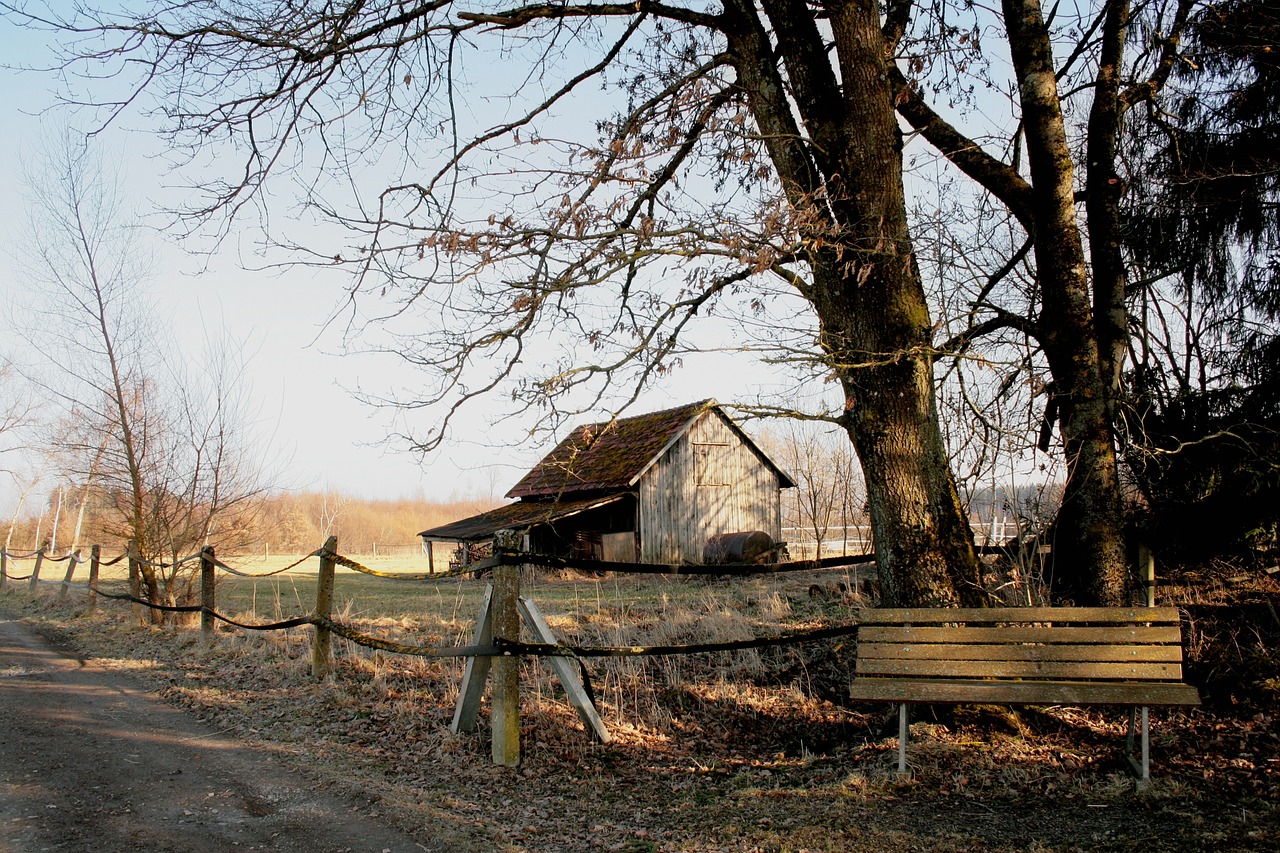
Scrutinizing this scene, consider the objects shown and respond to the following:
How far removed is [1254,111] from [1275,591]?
13.7ft

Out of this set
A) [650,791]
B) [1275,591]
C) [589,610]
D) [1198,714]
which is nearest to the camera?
[650,791]

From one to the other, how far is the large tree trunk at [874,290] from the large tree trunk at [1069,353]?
104 cm

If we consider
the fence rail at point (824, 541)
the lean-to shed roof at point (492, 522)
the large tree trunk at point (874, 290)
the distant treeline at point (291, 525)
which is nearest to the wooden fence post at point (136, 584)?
the distant treeline at point (291, 525)

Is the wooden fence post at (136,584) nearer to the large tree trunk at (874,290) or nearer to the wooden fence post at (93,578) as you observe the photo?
the wooden fence post at (93,578)

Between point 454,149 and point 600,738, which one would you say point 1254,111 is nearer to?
point 454,149

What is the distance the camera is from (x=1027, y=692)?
4855mm

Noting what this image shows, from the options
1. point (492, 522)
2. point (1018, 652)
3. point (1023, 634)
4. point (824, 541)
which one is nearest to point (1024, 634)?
point (1023, 634)

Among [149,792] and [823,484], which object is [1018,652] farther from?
[823,484]

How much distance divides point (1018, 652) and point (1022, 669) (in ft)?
0.32

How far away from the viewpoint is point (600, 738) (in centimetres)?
598

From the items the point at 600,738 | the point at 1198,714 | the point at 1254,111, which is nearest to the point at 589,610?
the point at 600,738

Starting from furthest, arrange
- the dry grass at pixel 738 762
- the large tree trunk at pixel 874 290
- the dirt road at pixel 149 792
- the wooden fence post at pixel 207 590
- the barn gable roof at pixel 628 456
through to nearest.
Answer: the barn gable roof at pixel 628 456 < the wooden fence post at pixel 207 590 < the large tree trunk at pixel 874 290 < the dry grass at pixel 738 762 < the dirt road at pixel 149 792

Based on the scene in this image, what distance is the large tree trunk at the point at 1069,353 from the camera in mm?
6234

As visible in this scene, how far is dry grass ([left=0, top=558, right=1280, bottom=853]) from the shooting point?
14.0 feet
